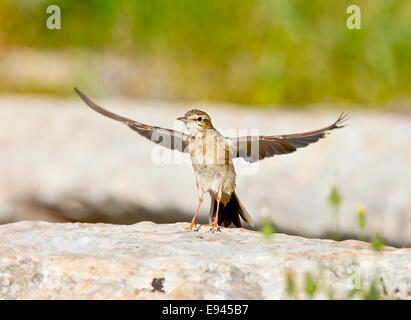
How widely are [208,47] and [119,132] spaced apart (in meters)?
1.88

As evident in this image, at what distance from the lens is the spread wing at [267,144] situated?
13.6ft

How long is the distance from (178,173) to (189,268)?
355cm

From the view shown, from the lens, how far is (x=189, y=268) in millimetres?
3479

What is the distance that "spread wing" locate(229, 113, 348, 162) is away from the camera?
4137 millimetres

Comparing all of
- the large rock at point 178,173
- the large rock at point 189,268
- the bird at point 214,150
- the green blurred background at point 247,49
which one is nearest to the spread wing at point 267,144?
the bird at point 214,150

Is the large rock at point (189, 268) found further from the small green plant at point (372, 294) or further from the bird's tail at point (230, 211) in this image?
the bird's tail at point (230, 211)

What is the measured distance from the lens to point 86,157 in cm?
736

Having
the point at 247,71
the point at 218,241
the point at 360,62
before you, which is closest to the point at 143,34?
the point at 247,71

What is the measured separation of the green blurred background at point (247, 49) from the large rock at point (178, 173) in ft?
3.31

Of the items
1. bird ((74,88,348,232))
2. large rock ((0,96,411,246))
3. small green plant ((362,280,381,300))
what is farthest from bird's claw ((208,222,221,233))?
large rock ((0,96,411,246))

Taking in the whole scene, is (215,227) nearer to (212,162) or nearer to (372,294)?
(212,162)

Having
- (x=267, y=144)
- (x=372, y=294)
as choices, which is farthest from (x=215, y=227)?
(x=372, y=294)

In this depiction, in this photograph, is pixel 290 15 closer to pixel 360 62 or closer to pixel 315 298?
pixel 360 62

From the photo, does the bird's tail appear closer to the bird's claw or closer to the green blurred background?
the bird's claw
